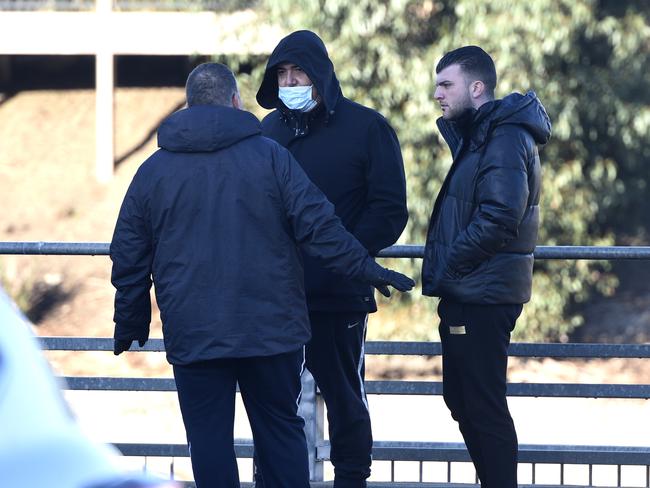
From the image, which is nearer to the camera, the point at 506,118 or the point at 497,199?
the point at 497,199

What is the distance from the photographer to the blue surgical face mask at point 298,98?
5191mm

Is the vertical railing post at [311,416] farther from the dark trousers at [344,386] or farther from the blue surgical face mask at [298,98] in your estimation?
the blue surgical face mask at [298,98]

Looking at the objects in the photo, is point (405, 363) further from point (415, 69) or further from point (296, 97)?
point (296, 97)

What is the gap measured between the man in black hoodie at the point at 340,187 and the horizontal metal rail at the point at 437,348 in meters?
0.65

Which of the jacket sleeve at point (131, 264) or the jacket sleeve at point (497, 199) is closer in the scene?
the jacket sleeve at point (131, 264)

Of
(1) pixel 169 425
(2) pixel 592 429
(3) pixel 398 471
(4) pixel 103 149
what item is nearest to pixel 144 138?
(4) pixel 103 149

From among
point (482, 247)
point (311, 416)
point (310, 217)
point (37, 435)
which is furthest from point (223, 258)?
point (37, 435)

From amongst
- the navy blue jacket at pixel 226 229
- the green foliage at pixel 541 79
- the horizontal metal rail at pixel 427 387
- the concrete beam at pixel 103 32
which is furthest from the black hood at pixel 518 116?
the concrete beam at pixel 103 32

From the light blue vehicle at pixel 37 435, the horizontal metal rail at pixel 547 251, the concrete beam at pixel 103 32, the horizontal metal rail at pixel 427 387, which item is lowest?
the horizontal metal rail at pixel 427 387

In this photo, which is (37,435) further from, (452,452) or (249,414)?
(452,452)

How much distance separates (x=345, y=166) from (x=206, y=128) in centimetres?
82

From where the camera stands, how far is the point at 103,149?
21219 mm

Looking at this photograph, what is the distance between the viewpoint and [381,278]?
15.5ft

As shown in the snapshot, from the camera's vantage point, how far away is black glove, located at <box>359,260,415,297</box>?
4691 millimetres
